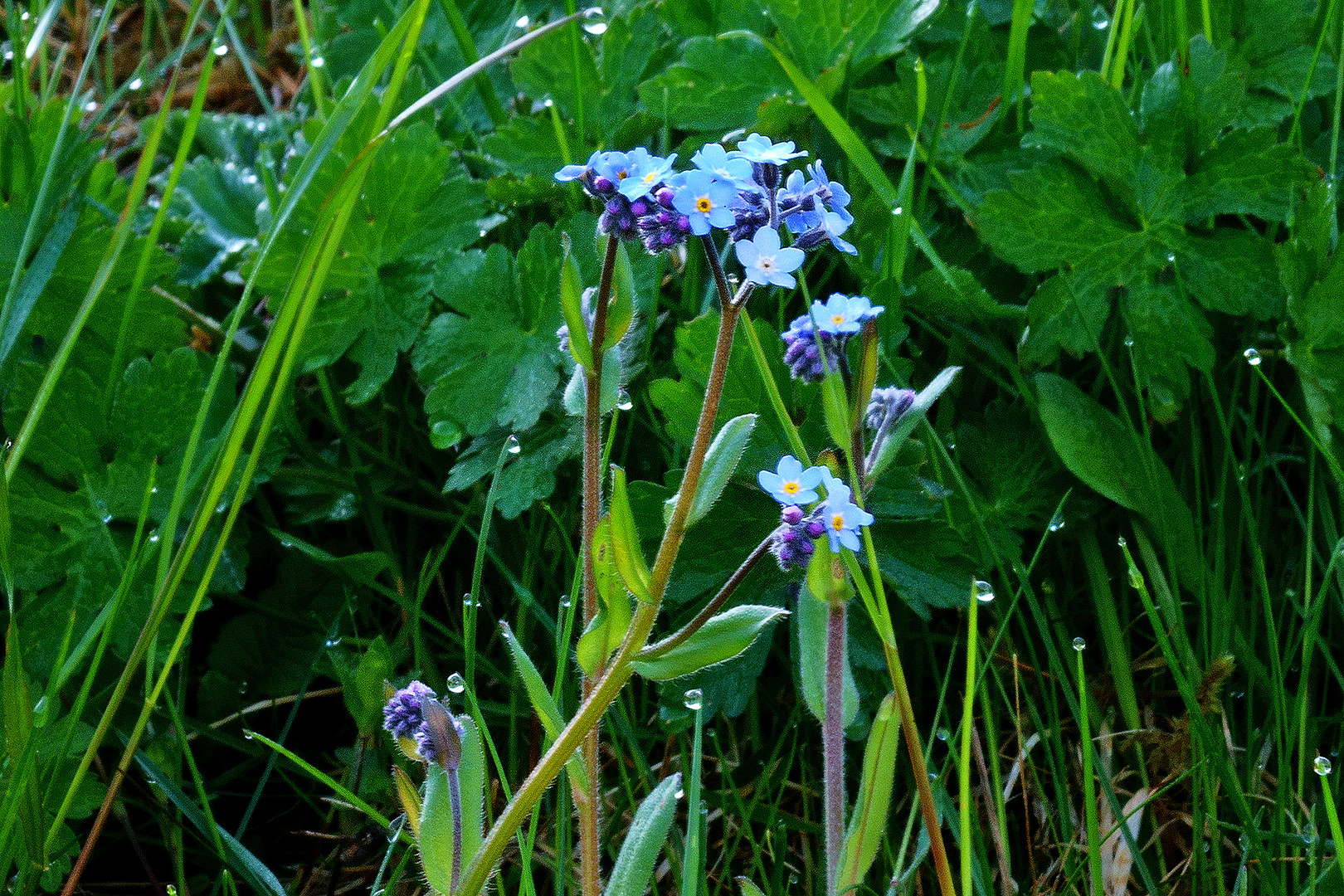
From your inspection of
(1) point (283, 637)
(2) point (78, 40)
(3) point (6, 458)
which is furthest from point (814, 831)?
(2) point (78, 40)

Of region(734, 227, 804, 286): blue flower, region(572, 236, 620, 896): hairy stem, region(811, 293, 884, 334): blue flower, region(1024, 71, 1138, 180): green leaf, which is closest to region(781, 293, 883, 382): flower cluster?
region(811, 293, 884, 334): blue flower

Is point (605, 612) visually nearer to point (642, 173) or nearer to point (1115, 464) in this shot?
point (642, 173)

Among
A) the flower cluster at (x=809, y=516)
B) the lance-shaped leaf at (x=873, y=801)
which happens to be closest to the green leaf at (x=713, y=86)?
the flower cluster at (x=809, y=516)

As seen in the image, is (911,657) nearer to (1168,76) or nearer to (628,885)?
(628,885)

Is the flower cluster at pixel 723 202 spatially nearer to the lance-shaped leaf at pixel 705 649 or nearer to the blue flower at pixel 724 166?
the blue flower at pixel 724 166

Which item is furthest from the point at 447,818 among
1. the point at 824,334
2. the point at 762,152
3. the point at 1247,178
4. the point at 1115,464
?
the point at 1247,178
